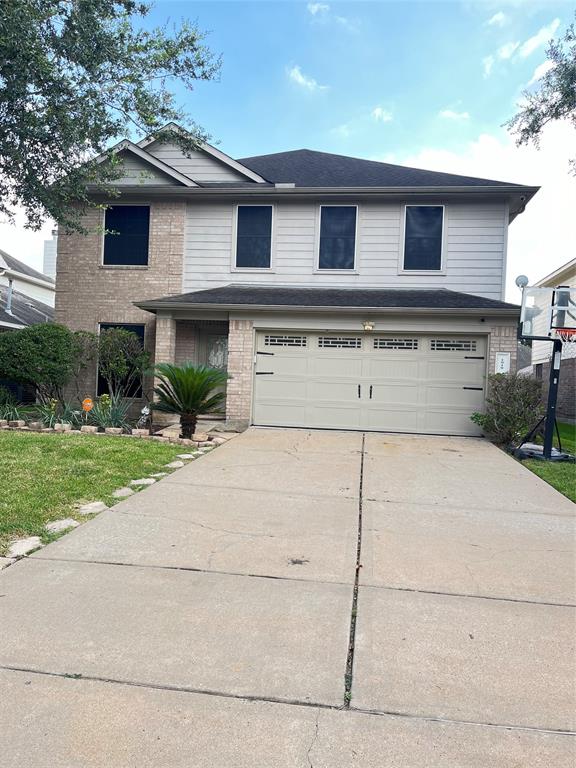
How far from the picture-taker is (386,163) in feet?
48.4

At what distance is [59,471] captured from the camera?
6316 mm

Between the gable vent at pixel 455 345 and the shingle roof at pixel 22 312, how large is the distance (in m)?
12.5

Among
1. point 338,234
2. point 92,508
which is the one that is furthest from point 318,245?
point 92,508

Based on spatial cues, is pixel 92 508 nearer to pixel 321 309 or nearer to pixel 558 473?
pixel 558 473

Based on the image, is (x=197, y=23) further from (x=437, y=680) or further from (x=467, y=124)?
Result: (x=437, y=680)

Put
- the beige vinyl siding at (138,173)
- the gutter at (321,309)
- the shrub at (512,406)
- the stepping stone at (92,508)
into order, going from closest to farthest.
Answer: the stepping stone at (92,508), the shrub at (512,406), the gutter at (321,309), the beige vinyl siding at (138,173)

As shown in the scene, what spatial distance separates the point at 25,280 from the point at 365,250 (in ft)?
59.7

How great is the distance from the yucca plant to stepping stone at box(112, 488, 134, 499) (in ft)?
13.3

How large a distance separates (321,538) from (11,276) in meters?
22.5

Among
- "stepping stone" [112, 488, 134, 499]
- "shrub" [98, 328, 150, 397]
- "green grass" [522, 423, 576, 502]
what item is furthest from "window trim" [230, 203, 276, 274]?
"stepping stone" [112, 488, 134, 499]

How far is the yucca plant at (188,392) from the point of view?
9766 millimetres

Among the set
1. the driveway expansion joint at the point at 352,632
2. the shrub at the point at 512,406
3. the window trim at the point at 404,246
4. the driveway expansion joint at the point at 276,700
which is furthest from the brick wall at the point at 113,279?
the driveway expansion joint at the point at 276,700

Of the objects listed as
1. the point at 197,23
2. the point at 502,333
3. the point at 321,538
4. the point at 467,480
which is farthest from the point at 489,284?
the point at 321,538

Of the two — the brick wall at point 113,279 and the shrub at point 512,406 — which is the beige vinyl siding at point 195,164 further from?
the shrub at point 512,406
